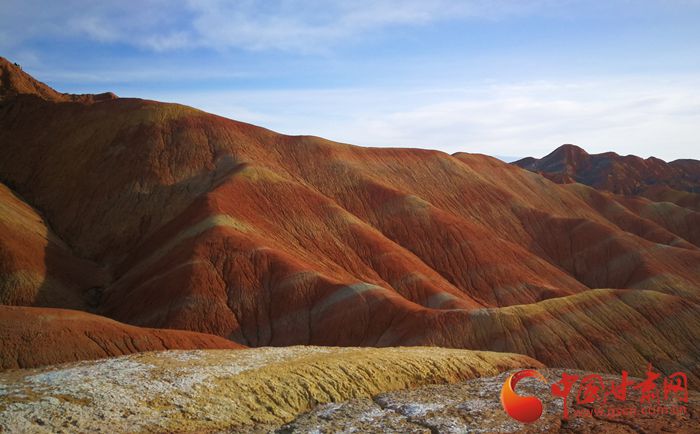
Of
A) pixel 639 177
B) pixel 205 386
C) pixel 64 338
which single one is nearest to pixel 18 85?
pixel 64 338

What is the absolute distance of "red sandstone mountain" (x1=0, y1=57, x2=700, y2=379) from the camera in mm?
49531

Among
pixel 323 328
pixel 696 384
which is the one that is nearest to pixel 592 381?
pixel 696 384

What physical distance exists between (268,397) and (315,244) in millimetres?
44831

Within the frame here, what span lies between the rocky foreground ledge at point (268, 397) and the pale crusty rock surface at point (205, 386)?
0.13 ft

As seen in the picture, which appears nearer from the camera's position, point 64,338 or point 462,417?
point 462,417

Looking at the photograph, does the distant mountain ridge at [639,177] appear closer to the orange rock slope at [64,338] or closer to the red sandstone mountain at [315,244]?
the red sandstone mountain at [315,244]

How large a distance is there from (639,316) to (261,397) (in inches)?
1523

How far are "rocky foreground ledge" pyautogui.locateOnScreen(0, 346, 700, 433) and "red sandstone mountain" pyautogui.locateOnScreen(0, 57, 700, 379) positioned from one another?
20.1 meters

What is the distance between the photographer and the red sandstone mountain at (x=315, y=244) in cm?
4953

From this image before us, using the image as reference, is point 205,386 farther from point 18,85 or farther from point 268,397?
point 18,85

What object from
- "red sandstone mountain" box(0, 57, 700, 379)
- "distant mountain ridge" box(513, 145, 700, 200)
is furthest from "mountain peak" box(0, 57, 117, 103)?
"distant mountain ridge" box(513, 145, 700, 200)

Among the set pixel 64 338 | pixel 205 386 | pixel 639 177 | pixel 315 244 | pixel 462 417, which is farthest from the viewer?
pixel 639 177

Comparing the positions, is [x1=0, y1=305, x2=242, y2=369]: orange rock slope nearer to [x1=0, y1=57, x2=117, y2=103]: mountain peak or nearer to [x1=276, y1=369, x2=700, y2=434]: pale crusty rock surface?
[x1=276, y1=369, x2=700, y2=434]: pale crusty rock surface

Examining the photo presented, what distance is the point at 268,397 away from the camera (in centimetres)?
2334
